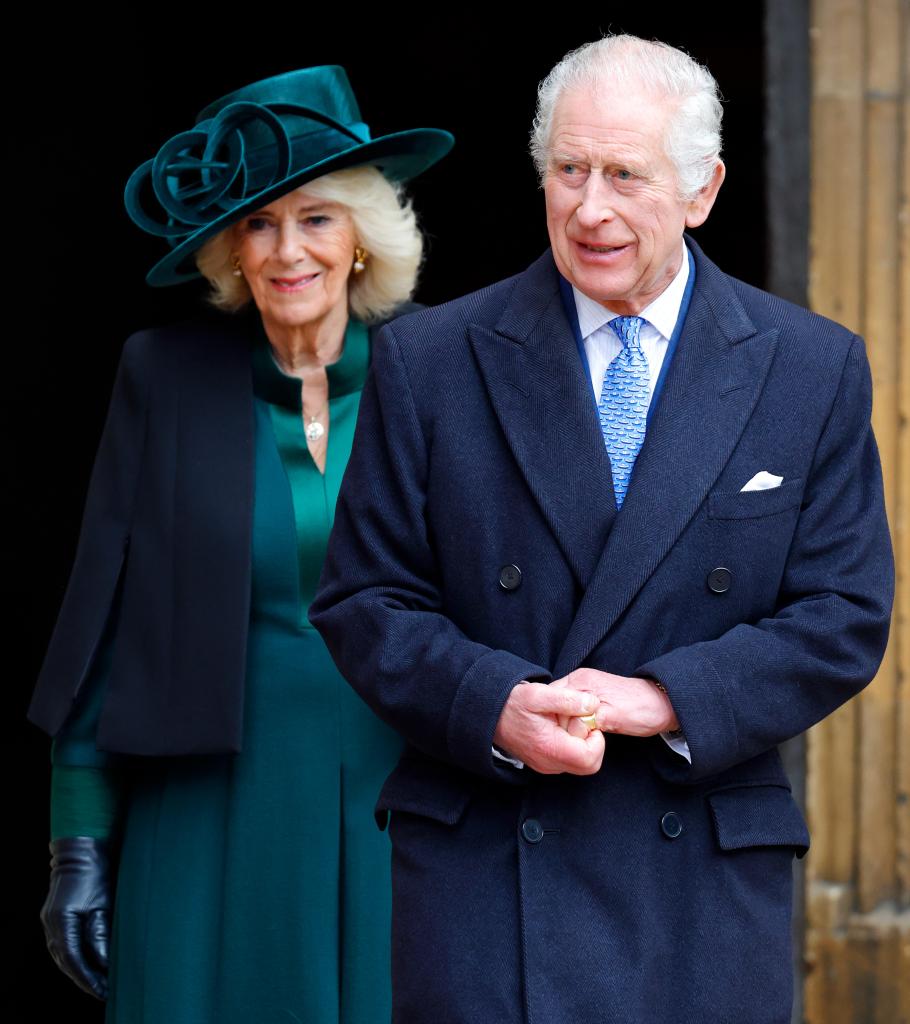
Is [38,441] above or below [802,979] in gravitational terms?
above

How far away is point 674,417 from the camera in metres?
2.57

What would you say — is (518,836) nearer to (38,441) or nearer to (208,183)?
(208,183)

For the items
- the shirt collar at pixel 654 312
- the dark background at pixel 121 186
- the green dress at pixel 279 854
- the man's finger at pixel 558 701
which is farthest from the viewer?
the dark background at pixel 121 186

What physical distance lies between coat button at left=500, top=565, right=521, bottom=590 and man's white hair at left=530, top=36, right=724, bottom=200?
1.72 ft

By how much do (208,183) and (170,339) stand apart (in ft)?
0.96

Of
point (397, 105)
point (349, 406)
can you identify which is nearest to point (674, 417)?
point (349, 406)

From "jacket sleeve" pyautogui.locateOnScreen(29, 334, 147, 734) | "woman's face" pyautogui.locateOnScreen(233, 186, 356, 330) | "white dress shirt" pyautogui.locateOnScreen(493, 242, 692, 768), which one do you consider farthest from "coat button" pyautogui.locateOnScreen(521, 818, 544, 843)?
"woman's face" pyautogui.locateOnScreen(233, 186, 356, 330)

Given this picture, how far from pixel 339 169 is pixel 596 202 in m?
1.23

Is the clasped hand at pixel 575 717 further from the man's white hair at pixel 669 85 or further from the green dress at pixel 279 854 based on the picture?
the green dress at pixel 279 854

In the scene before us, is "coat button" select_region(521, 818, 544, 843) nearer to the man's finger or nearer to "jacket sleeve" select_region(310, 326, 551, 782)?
"jacket sleeve" select_region(310, 326, 551, 782)

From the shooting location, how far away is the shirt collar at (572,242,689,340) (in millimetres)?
2643

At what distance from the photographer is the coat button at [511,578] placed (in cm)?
256

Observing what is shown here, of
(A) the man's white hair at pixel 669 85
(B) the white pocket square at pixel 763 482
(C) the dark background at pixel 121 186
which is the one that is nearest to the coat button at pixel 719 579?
(B) the white pocket square at pixel 763 482

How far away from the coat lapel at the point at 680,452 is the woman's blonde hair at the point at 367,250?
3.70 ft
